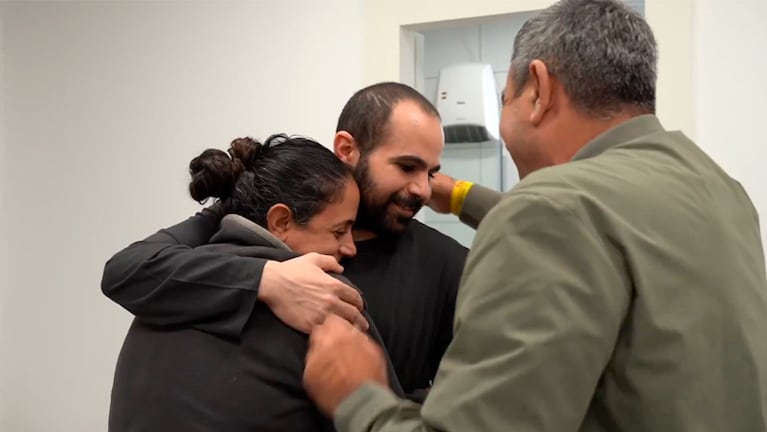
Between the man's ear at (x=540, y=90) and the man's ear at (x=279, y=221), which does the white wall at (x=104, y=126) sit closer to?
the man's ear at (x=279, y=221)

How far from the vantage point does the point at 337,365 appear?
0.91m

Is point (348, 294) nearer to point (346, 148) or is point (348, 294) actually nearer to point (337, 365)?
point (337, 365)

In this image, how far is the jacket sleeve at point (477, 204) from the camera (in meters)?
1.57

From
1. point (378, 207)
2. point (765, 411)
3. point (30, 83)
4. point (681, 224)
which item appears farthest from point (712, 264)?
point (30, 83)

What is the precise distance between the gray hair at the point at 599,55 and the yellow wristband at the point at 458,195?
66cm

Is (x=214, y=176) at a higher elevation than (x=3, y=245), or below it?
higher

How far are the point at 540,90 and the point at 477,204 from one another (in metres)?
0.64

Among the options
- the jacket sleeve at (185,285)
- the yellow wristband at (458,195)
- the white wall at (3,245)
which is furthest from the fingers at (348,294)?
the white wall at (3,245)

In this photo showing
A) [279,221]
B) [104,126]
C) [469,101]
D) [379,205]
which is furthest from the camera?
[469,101]

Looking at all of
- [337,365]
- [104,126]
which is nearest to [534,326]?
[337,365]

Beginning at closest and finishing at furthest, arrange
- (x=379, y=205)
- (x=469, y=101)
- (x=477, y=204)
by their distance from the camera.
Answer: (x=379, y=205)
(x=477, y=204)
(x=469, y=101)

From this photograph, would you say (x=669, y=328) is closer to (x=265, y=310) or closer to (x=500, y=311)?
(x=500, y=311)

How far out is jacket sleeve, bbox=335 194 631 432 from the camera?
2.43 feet

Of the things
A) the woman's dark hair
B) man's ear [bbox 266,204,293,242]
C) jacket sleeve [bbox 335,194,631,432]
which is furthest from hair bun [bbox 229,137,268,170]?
jacket sleeve [bbox 335,194,631,432]
